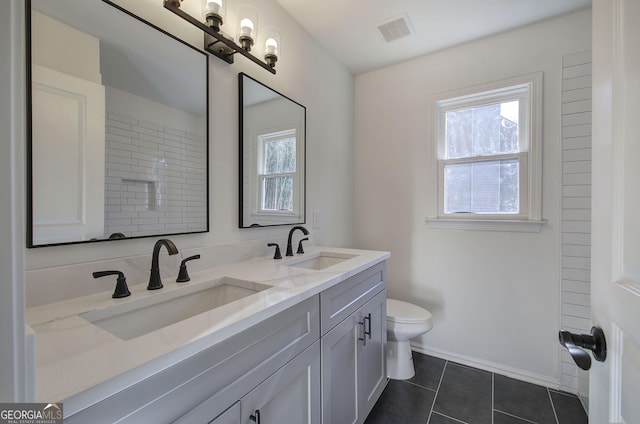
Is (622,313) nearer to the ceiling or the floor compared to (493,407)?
nearer to the ceiling

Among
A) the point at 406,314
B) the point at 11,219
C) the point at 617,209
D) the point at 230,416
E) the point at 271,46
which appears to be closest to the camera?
the point at 11,219

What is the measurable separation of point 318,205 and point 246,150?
78 centimetres

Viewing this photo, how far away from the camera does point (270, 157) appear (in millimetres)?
1643

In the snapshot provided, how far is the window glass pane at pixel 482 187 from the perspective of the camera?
198 centimetres

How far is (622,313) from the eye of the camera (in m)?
0.52

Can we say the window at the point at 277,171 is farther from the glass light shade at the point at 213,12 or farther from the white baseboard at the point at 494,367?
the white baseboard at the point at 494,367

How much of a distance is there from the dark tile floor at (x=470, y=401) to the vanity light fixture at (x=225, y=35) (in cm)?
213

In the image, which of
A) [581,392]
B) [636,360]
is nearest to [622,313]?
[636,360]

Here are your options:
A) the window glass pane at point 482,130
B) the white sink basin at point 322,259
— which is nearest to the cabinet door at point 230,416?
the white sink basin at point 322,259

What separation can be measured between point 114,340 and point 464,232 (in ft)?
7.17

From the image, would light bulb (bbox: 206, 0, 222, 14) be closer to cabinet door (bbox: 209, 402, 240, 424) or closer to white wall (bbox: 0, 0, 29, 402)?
white wall (bbox: 0, 0, 29, 402)

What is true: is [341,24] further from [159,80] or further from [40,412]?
[40,412]

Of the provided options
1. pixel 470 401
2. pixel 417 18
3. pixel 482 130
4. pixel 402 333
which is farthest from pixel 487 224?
pixel 417 18

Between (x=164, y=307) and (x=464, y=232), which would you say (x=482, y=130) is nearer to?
(x=464, y=232)
